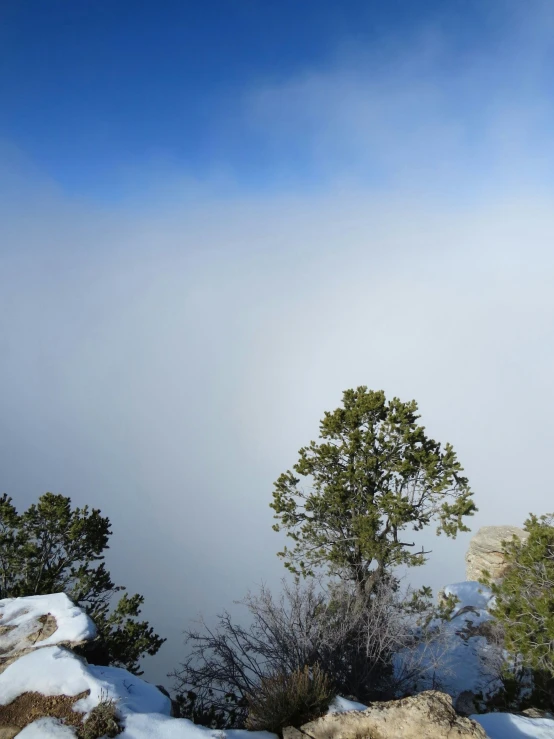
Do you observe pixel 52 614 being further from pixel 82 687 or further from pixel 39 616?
pixel 82 687

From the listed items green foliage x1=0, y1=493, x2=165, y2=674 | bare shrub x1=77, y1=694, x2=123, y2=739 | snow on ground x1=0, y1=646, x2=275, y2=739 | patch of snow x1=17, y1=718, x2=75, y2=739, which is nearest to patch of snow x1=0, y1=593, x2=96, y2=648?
snow on ground x1=0, y1=646, x2=275, y2=739

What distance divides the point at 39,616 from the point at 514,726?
1058 centimetres

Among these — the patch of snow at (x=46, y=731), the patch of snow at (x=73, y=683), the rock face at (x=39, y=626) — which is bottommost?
the patch of snow at (x=46, y=731)

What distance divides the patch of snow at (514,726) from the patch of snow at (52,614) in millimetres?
8400

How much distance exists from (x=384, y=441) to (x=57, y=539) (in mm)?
14837

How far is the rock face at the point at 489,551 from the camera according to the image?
29.3 m

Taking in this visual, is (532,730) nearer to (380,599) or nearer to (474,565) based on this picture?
(380,599)

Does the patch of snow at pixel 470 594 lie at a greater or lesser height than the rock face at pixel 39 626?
lesser

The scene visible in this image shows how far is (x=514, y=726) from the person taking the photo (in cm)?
861

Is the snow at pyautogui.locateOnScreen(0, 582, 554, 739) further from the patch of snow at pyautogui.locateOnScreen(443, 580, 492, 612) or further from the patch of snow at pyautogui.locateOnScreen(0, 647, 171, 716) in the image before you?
the patch of snow at pyautogui.locateOnScreen(443, 580, 492, 612)

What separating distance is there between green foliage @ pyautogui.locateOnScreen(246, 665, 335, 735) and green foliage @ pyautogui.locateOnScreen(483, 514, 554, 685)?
768 centimetres

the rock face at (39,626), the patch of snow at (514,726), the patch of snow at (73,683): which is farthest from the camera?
the rock face at (39,626)

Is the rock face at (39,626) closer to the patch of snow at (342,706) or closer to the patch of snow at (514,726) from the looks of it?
the patch of snow at (342,706)

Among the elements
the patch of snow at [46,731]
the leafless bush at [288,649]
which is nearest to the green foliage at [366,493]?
the leafless bush at [288,649]
